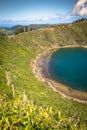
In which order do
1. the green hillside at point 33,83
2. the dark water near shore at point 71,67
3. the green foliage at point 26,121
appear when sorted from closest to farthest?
the green foliage at point 26,121 → the green hillside at point 33,83 → the dark water near shore at point 71,67

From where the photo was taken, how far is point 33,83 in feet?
193

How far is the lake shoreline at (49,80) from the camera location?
172ft

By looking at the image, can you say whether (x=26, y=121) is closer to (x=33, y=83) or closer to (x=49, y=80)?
(x=33, y=83)

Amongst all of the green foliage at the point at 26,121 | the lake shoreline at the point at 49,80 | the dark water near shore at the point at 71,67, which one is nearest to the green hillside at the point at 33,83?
the green foliage at the point at 26,121

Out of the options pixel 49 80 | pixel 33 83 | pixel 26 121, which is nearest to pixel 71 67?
pixel 49 80

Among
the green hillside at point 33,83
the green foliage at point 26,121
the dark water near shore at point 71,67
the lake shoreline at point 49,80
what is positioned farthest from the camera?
the dark water near shore at point 71,67

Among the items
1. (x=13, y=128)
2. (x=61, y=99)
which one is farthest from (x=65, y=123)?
(x=61, y=99)

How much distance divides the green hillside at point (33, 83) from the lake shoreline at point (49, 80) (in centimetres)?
218

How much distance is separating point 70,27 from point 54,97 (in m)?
106

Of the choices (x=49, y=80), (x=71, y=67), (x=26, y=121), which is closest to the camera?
(x=26, y=121)

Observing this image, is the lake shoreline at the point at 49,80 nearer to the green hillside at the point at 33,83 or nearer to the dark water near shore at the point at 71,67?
the green hillside at the point at 33,83

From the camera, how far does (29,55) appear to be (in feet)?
324

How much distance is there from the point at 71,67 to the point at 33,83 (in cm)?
3002

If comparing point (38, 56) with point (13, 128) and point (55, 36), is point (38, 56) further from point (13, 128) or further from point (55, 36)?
point (13, 128)
